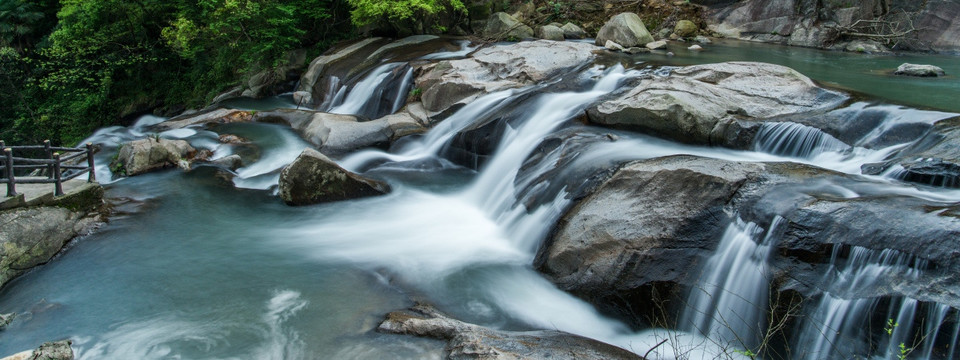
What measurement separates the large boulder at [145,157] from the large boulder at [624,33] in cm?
1024

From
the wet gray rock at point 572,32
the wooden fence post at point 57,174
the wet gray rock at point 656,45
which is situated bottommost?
the wooden fence post at point 57,174

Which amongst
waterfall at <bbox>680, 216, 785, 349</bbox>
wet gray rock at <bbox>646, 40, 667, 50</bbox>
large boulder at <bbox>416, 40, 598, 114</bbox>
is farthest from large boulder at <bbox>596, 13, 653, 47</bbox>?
waterfall at <bbox>680, 216, 785, 349</bbox>

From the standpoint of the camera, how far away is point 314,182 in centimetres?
945

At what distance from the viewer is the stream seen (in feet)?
18.6

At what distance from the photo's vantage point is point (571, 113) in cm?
1029

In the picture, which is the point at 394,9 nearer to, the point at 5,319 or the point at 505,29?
the point at 505,29

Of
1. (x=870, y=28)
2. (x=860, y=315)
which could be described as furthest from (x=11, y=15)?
(x=870, y=28)

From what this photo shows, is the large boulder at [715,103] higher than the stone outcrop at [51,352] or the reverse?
higher

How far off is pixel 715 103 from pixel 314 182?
246 inches

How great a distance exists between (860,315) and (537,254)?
340 cm

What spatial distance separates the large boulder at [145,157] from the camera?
10727mm

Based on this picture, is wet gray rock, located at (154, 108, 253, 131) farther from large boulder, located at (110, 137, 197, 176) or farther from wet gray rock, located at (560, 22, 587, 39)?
wet gray rock, located at (560, 22, 587, 39)

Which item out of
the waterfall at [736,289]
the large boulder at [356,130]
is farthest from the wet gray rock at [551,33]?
the waterfall at [736,289]

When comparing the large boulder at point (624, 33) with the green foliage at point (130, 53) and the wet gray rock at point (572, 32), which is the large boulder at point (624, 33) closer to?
the wet gray rock at point (572, 32)
